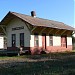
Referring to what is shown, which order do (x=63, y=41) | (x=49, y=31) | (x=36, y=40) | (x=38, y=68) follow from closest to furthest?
(x=38, y=68) → (x=36, y=40) → (x=49, y=31) → (x=63, y=41)

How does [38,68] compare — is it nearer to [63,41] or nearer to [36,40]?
[36,40]

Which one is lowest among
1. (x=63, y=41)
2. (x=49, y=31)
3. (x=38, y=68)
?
(x=38, y=68)

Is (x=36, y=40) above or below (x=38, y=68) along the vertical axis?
above

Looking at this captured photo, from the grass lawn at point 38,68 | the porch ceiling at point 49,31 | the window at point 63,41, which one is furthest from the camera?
the window at point 63,41

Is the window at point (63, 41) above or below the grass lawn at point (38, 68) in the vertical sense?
above

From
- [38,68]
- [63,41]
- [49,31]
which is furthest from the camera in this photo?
[63,41]

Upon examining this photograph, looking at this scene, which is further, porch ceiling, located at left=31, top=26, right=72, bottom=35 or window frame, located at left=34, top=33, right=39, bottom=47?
window frame, located at left=34, top=33, right=39, bottom=47

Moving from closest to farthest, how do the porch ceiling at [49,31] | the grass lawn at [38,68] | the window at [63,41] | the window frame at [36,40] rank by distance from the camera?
1. the grass lawn at [38,68]
2. the porch ceiling at [49,31]
3. the window frame at [36,40]
4. the window at [63,41]

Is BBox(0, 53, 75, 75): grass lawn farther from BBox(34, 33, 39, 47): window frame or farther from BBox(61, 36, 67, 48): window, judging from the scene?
BBox(61, 36, 67, 48): window

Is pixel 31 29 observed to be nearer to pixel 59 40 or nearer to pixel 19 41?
pixel 19 41

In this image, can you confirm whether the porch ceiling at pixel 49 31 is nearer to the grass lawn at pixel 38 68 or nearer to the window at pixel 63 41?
the window at pixel 63 41

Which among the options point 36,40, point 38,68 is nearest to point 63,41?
point 36,40

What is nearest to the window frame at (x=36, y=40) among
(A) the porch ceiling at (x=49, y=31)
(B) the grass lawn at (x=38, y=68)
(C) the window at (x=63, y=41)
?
(A) the porch ceiling at (x=49, y=31)

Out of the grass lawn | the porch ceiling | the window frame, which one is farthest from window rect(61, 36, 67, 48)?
the grass lawn
